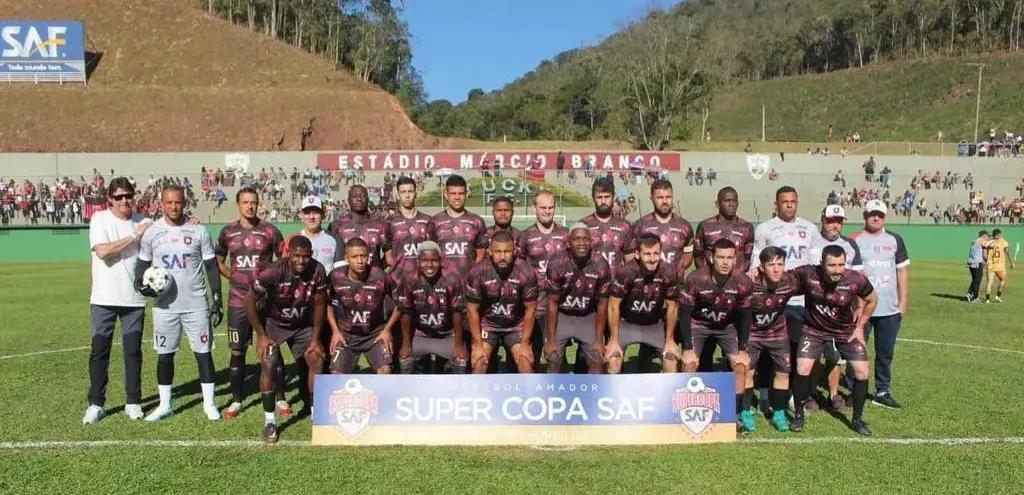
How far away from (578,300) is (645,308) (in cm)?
70

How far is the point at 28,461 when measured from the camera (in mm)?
5922

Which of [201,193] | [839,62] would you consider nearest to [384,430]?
[201,193]

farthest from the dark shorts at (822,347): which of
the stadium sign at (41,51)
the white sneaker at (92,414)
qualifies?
the stadium sign at (41,51)

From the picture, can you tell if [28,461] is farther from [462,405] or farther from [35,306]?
[35,306]

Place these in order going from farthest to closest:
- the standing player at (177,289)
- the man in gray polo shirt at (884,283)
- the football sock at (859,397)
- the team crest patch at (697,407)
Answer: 1. the man in gray polo shirt at (884,283)
2. the standing player at (177,289)
3. the football sock at (859,397)
4. the team crest patch at (697,407)

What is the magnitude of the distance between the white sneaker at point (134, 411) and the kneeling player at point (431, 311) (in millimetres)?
2617

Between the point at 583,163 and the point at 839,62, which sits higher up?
the point at 839,62

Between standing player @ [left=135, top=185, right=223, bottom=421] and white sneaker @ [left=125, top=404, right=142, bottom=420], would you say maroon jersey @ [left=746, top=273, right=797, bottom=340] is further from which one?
white sneaker @ [left=125, top=404, right=142, bottom=420]

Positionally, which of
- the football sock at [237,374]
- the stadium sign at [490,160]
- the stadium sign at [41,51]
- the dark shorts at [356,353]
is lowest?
the football sock at [237,374]

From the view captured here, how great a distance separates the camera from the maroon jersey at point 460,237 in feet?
27.5

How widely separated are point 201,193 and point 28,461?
29630 mm

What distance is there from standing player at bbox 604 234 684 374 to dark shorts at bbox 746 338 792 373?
2.06 feet

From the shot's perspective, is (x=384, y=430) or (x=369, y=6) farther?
(x=369, y=6)

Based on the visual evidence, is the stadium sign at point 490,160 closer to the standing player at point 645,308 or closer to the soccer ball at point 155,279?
the standing player at point 645,308
